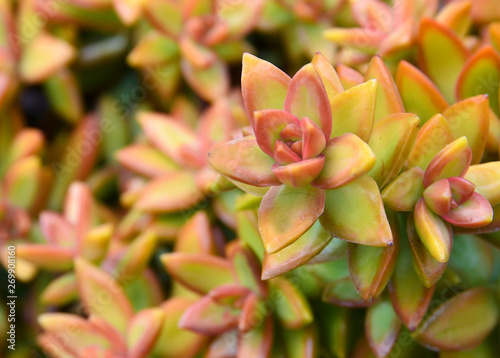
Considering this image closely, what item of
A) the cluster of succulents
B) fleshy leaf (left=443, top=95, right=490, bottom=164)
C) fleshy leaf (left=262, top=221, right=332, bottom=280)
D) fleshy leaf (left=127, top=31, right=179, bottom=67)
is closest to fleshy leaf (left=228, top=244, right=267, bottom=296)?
the cluster of succulents

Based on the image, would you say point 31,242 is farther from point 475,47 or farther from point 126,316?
point 475,47

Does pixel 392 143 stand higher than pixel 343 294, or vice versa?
pixel 392 143

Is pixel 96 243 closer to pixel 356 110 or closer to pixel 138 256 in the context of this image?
pixel 138 256

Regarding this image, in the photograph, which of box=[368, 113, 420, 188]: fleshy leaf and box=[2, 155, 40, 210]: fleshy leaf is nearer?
box=[368, 113, 420, 188]: fleshy leaf

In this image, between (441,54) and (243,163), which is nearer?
(243,163)

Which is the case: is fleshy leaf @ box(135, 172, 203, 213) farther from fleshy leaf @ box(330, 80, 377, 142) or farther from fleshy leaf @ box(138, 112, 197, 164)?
fleshy leaf @ box(330, 80, 377, 142)

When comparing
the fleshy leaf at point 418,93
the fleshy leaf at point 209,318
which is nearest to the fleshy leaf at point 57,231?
the fleshy leaf at point 209,318

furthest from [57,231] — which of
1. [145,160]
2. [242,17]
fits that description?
[242,17]
